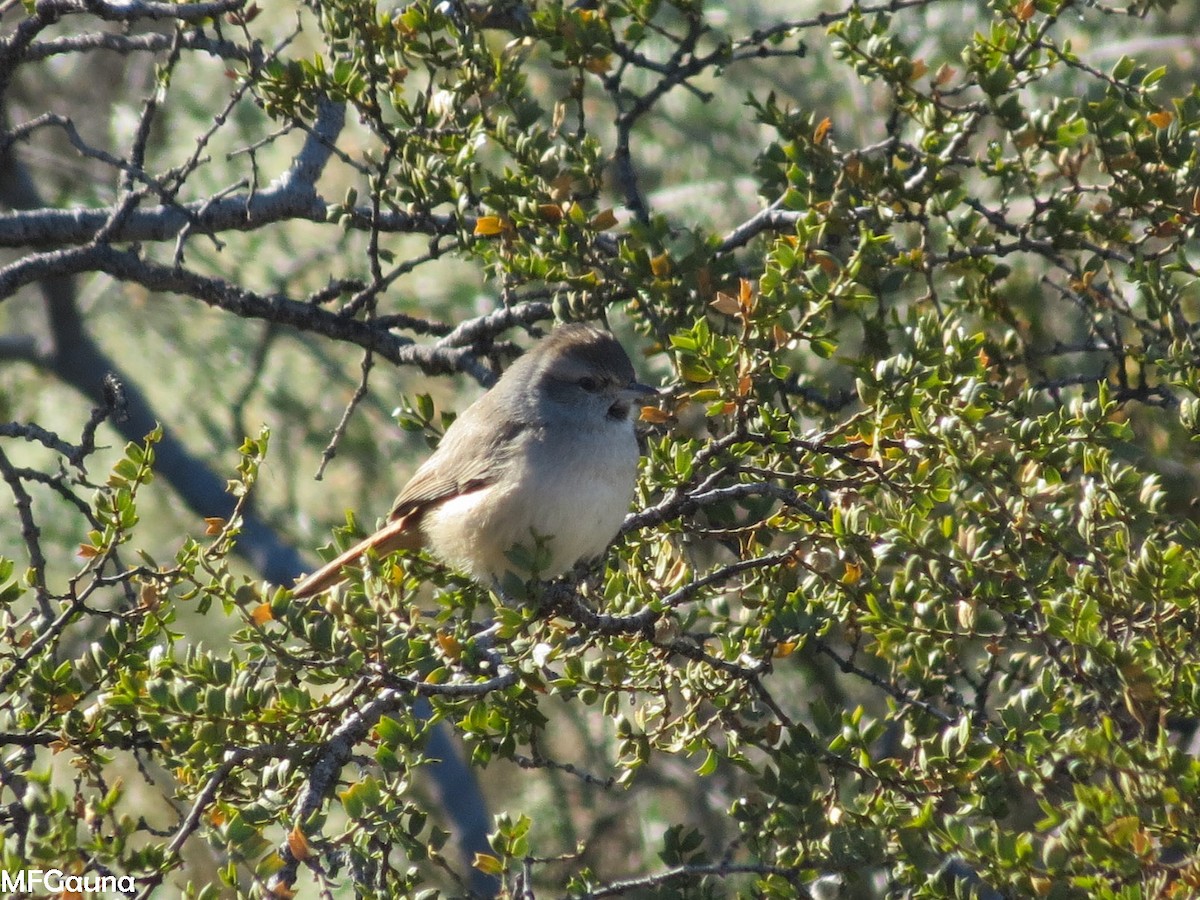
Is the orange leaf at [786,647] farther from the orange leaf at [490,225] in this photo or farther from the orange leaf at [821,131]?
the orange leaf at [821,131]

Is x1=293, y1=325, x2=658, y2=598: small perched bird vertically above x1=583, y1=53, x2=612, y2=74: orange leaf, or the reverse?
x1=583, y1=53, x2=612, y2=74: orange leaf

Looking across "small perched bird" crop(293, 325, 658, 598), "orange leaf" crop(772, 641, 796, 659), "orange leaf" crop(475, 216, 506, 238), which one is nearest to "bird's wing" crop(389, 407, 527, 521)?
"small perched bird" crop(293, 325, 658, 598)

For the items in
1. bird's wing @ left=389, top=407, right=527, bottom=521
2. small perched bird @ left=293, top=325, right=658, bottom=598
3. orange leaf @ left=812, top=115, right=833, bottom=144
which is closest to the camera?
small perched bird @ left=293, top=325, right=658, bottom=598

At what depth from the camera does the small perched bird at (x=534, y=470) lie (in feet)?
13.8

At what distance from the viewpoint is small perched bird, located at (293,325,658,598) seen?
13.8 ft

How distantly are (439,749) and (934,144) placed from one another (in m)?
5.51

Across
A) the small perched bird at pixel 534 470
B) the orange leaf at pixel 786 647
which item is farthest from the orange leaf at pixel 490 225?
the orange leaf at pixel 786 647

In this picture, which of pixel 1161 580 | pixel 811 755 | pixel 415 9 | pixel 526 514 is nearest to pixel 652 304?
pixel 526 514

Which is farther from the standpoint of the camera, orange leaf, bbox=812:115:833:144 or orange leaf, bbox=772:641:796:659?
orange leaf, bbox=812:115:833:144

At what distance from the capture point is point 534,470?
4.42m

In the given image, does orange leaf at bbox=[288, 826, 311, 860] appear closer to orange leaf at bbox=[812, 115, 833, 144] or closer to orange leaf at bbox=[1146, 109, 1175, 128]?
orange leaf at bbox=[812, 115, 833, 144]

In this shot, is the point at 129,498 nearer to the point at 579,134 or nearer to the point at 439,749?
the point at 579,134

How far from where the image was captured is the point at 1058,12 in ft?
13.3

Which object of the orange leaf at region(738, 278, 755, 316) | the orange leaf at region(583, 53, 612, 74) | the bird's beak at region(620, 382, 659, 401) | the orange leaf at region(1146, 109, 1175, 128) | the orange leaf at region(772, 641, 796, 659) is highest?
the orange leaf at region(583, 53, 612, 74)
